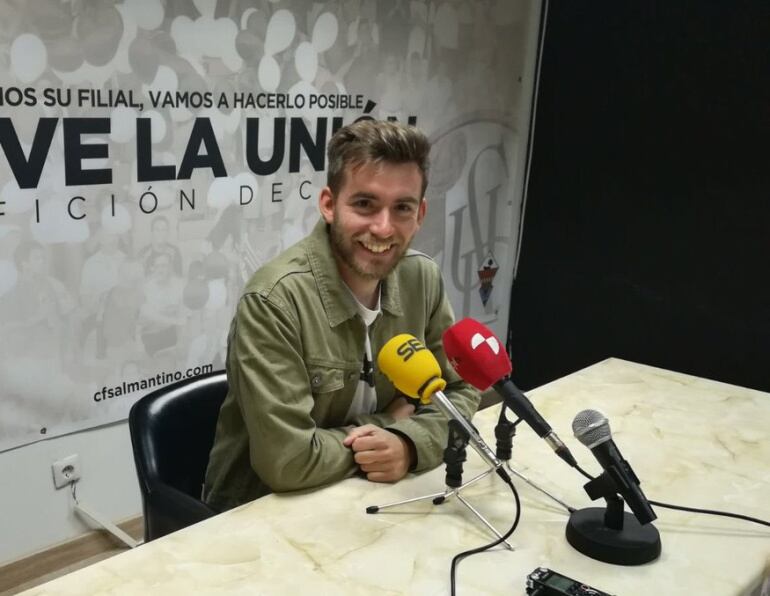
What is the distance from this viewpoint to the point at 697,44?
10.1 ft

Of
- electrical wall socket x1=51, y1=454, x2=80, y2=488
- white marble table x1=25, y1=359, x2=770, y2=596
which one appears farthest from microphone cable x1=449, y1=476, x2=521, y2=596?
electrical wall socket x1=51, y1=454, x2=80, y2=488

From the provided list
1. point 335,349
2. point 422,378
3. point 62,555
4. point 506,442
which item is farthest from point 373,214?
point 62,555

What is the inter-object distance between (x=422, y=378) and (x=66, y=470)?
156 centimetres

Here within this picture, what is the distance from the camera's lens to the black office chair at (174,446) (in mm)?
1427

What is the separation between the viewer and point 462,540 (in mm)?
1229

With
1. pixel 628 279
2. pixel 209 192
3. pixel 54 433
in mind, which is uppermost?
pixel 209 192

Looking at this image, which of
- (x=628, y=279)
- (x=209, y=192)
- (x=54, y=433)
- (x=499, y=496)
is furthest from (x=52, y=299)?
(x=628, y=279)

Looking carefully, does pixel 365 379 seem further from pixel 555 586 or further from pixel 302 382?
pixel 555 586

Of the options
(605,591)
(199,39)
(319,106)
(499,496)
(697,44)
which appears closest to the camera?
(605,591)

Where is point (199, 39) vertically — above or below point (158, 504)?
above

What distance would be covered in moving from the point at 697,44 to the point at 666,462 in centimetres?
213

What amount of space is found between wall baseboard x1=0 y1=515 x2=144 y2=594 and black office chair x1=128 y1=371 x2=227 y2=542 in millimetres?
912

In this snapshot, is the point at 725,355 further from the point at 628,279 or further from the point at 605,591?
the point at 605,591

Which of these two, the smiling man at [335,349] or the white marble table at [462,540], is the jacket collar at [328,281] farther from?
the white marble table at [462,540]
